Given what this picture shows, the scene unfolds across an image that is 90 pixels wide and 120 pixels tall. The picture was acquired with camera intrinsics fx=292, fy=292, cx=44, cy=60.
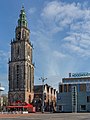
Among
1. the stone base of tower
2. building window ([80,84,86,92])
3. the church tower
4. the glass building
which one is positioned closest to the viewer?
the glass building

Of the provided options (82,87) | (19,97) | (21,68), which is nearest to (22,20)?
(21,68)

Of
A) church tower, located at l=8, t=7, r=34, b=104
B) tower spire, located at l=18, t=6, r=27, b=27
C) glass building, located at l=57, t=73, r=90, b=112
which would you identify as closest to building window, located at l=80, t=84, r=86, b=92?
glass building, located at l=57, t=73, r=90, b=112

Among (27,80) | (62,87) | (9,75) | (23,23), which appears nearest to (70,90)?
(62,87)

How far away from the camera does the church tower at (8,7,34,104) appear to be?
130 meters

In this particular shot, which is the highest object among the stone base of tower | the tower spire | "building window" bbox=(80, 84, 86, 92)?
the tower spire

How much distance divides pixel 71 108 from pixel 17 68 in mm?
31366

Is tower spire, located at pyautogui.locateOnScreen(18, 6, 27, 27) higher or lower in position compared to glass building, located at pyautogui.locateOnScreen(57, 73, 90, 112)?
higher

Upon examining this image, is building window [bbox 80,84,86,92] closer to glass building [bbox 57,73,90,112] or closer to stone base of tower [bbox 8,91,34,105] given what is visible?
glass building [bbox 57,73,90,112]

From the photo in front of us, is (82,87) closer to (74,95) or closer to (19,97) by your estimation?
(74,95)

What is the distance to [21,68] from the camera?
131625 mm

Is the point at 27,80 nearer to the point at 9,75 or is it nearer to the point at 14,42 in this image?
the point at 9,75

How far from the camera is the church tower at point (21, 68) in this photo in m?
130

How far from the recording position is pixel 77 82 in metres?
123

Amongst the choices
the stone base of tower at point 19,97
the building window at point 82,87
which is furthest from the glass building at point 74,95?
the stone base of tower at point 19,97
